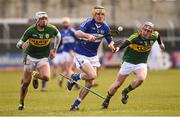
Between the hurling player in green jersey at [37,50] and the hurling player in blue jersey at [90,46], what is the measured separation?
794 millimetres

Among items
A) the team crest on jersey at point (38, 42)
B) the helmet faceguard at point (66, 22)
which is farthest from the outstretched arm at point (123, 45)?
the helmet faceguard at point (66, 22)

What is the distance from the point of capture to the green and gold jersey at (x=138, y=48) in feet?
61.9

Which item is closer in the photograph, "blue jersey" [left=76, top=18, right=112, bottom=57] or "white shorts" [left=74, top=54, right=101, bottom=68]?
"blue jersey" [left=76, top=18, right=112, bottom=57]

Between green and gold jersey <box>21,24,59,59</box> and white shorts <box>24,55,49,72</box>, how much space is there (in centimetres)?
10

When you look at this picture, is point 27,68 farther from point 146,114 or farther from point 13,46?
point 13,46

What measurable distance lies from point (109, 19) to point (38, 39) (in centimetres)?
3182

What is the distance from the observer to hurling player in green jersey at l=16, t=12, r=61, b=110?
60.6 ft

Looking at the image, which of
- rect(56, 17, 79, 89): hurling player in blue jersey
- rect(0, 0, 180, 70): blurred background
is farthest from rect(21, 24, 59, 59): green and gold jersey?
rect(0, 0, 180, 70): blurred background

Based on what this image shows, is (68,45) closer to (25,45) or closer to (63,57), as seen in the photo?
(63,57)

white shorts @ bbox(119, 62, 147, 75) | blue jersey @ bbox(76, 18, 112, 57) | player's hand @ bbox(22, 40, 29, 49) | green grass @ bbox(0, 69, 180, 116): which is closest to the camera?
green grass @ bbox(0, 69, 180, 116)

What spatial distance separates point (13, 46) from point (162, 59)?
10041mm

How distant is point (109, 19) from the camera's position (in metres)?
50.3

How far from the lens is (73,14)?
176ft

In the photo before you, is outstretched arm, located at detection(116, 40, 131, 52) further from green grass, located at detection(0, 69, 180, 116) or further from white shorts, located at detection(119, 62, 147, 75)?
green grass, located at detection(0, 69, 180, 116)
